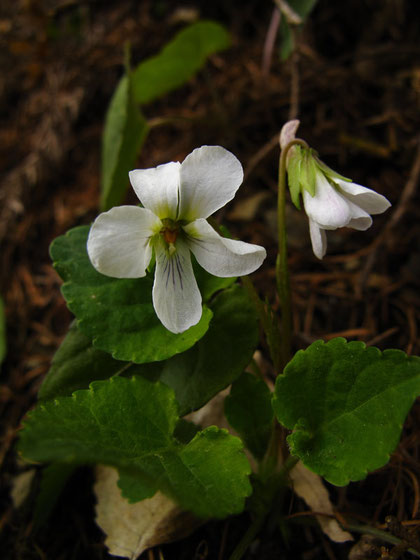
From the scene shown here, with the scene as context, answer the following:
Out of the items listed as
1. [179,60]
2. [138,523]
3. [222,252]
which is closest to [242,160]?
[179,60]

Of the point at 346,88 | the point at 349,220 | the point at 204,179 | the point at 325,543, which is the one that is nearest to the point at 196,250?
the point at 204,179

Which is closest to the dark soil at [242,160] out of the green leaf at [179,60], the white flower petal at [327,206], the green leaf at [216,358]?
the green leaf at [179,60]

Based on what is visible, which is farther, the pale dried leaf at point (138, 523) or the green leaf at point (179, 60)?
the green leaf at point (179, 60)

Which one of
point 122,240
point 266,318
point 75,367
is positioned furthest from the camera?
point 75,367

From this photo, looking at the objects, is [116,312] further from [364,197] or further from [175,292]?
[364,197]

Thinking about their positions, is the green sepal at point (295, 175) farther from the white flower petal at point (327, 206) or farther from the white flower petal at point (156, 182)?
the white flower petal at point (156, 182)

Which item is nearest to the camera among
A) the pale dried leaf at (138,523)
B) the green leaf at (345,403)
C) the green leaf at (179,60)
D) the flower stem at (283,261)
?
the green leaf at (345,403)

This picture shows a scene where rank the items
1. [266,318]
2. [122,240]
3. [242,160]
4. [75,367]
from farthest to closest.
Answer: [242,160] → [75,367] → [266,318] → [122,240]

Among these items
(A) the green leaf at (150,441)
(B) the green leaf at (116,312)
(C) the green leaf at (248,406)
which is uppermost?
(B) the green leaf at (116,312)
